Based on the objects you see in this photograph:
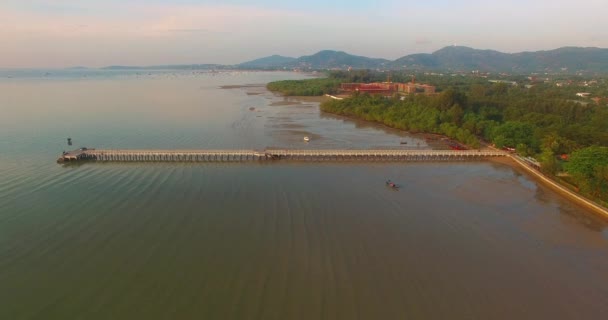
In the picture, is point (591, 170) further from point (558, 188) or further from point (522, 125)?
point (522, 125)

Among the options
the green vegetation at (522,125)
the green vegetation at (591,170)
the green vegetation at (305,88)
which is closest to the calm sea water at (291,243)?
the green vegetation at (591,170)

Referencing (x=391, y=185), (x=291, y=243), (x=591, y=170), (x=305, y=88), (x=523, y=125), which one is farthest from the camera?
(x=305, y=88)

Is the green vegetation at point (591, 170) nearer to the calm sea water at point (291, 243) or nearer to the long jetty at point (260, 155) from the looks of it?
the calm sea water at point (291, 243)

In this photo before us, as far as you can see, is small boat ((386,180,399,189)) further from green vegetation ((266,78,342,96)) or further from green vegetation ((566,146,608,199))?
green vegetation ((266,78,342,96))

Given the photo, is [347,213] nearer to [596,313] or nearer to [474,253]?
[474,253]

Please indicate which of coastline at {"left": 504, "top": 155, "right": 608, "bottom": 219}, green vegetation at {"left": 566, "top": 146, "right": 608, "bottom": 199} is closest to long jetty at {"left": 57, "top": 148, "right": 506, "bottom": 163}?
coastline at {"left": 504, "top": 155, "right": 608, "bottom": 219}

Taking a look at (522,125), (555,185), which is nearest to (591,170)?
(555,185)

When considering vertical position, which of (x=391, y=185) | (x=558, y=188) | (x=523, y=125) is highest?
(x=523, y=125)
